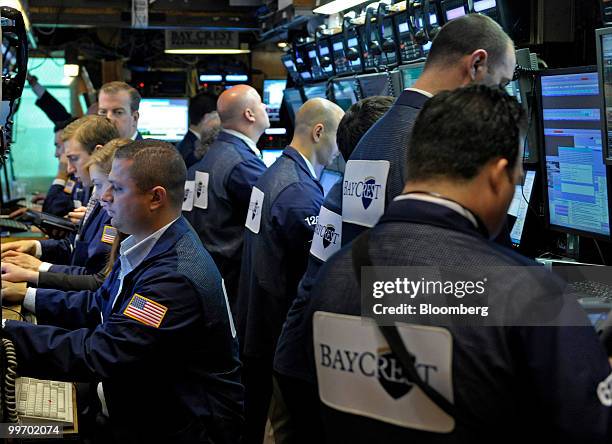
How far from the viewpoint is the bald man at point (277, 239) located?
3854 millimetres

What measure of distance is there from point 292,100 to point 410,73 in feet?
11.4

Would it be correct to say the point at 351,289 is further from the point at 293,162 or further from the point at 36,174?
the point at 36,174

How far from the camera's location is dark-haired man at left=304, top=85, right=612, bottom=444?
1420mm

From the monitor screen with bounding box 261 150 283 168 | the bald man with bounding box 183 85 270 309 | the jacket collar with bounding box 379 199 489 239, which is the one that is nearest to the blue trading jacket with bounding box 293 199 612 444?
the jacket collar with bounding box 379 199 489 239

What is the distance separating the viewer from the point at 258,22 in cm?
920

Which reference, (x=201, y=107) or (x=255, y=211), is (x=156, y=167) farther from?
(x=201, y=107)

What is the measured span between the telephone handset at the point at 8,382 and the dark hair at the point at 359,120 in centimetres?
138

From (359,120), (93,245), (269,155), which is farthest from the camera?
(269,155)

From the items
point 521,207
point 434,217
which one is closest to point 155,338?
point 434,217

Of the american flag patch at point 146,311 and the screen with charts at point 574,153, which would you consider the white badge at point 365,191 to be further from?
the screen with charts at point 574,153

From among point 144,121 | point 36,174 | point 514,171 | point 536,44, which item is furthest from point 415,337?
point 36,174

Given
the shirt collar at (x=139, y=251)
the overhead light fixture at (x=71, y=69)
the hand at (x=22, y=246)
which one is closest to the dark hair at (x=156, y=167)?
the shirt collar at (x=139, y=251)

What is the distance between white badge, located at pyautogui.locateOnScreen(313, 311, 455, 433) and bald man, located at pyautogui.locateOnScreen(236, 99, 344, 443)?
216 cm

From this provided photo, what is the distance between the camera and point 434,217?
5.00ft
